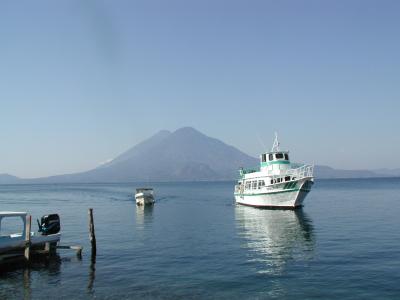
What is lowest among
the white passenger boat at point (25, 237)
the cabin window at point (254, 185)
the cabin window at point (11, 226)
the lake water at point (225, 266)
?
the lake water at point (225, 266)

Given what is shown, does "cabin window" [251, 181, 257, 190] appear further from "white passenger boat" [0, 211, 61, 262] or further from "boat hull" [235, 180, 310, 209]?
"white passenger boat" [0, 211, 61, 262]

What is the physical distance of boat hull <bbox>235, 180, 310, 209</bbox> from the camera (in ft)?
209

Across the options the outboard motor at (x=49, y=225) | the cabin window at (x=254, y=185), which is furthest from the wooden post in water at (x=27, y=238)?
the cabin window at (x=254, y=185)

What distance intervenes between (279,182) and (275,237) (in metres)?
23.7

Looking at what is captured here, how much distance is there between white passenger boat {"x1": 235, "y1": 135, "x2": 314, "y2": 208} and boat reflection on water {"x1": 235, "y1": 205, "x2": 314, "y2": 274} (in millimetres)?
2237

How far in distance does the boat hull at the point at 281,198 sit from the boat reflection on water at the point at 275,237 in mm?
1554

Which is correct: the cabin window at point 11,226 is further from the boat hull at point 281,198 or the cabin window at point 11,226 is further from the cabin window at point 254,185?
the cabin window at point 254,185

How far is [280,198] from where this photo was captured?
65.4 meters

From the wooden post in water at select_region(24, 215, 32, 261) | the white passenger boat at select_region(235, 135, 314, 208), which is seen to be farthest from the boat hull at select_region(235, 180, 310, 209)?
the wooden post in water at select_region(24, 215, 32, 261)

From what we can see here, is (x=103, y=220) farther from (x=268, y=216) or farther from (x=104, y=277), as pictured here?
(x=104, y=277)

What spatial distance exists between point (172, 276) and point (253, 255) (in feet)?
26.9

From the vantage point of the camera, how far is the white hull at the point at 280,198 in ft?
209

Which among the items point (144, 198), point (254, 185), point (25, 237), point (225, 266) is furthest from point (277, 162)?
point (25, 237)

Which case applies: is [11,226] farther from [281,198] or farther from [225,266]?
[281,198]
